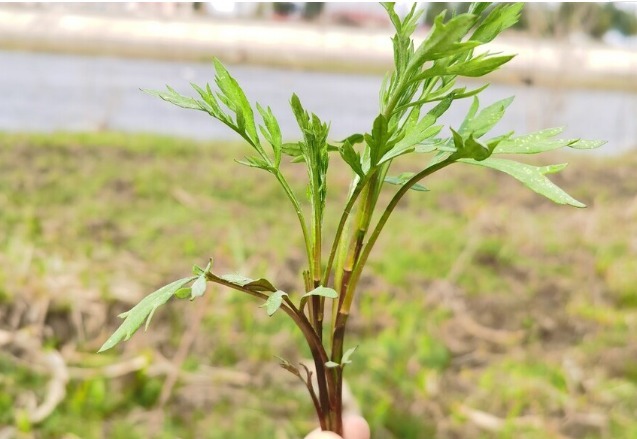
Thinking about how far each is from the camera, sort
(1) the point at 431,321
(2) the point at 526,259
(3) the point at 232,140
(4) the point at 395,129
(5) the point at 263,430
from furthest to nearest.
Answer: (3) the point at 232,140 → (2) the point at 526,259 → (1) the point at 431,321 → (5) the point at 263,430 → (4) the point at 395,129

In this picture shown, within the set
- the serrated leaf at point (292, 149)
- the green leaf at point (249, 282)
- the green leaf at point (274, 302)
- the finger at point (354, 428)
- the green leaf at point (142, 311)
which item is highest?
the serrated leaf at point (292, 149)

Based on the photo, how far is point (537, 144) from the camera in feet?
0.89

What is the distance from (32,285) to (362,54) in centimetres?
471

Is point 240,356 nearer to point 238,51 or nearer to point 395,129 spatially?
point 395,129

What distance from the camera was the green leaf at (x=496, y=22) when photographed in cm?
26

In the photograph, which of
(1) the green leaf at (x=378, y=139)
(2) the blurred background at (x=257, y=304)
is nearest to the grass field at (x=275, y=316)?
(2) the blurred background at (x=257, y=304)

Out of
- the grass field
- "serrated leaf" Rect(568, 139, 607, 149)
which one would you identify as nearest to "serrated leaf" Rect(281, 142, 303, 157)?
"serrated leaf" Rect(568, 139, 607, 149)

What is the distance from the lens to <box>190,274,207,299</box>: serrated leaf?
234 mm

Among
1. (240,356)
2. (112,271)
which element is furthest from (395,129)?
(112,271)

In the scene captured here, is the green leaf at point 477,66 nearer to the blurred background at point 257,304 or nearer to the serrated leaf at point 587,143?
the serrated leaf at point 587,143

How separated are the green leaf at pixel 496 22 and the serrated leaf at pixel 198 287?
128 millimetres

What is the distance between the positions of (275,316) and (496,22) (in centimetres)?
113

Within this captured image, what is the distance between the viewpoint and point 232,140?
312cm

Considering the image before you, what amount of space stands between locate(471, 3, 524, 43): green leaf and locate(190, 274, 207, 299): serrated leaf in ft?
0.42
